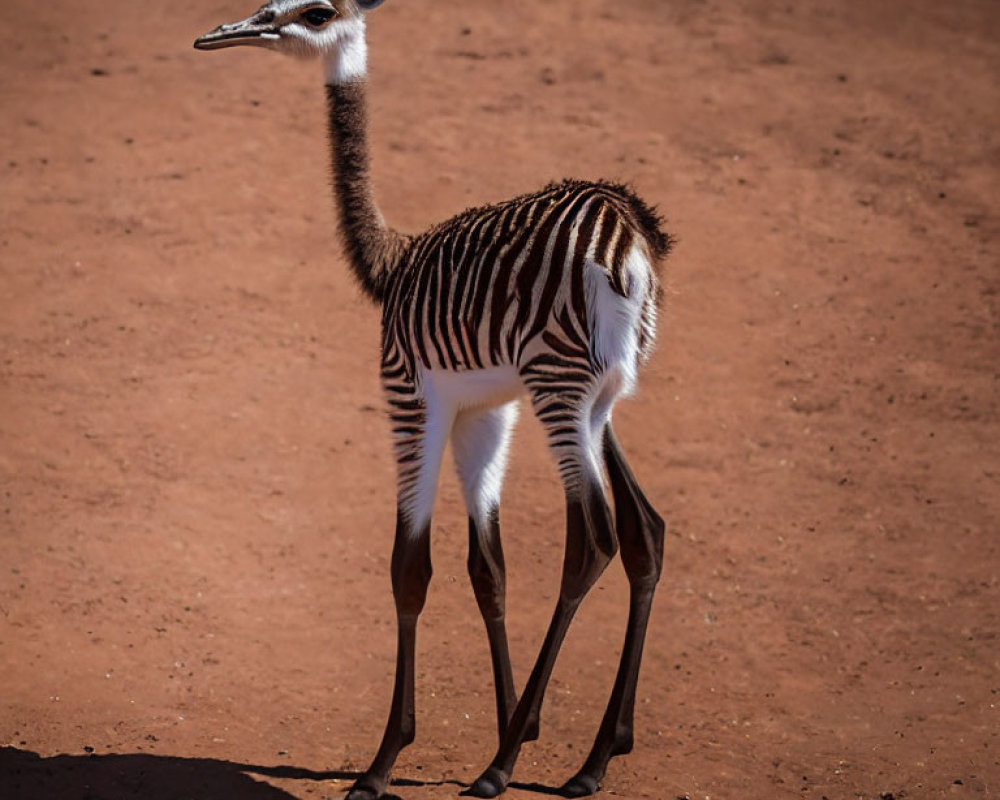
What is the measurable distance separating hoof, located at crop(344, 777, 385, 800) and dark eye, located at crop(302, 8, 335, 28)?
3664 millimetres

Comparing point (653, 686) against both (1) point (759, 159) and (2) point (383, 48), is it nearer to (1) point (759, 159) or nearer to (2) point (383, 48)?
(1) point (759, 159)

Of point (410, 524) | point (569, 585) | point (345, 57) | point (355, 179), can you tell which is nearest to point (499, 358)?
point (410, 524)

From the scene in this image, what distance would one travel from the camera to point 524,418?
1056 cm

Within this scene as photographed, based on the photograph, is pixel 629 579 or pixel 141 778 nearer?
pixel 141 778

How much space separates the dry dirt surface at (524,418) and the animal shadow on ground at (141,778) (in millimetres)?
26

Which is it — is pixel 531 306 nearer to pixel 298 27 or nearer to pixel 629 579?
A: pixel 629 579

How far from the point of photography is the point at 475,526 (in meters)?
6.86

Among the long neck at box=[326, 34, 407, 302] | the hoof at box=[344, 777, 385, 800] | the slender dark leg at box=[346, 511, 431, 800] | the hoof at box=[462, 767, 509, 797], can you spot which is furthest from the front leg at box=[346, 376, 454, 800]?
the long neck at box=[326, 34, 407, 302]

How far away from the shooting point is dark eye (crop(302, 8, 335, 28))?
689 centimetres

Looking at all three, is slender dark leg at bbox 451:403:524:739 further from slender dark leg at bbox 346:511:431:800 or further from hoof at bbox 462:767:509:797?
hoof at bbox 462:767:509:797

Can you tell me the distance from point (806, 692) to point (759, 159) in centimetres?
660

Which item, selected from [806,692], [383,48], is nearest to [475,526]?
[806,692]

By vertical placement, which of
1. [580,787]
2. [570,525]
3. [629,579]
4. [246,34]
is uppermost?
[246,34]

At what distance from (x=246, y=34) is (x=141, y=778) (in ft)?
11.7
